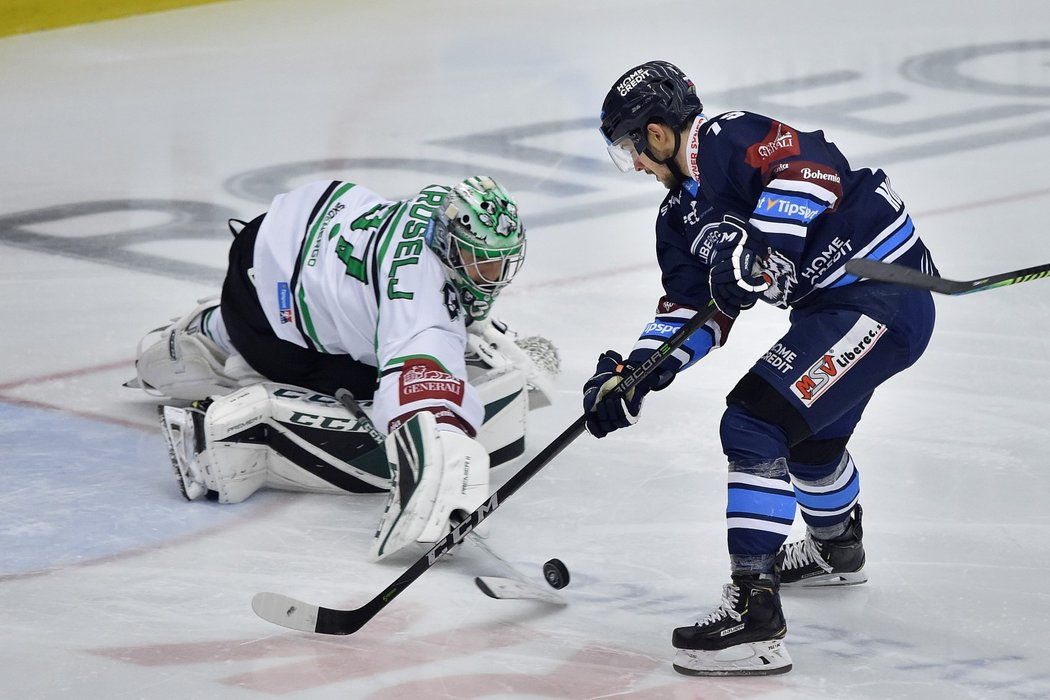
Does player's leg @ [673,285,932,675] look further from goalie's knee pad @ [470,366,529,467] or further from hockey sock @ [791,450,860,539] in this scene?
goalie's knee pad @ [470,366,529,467]

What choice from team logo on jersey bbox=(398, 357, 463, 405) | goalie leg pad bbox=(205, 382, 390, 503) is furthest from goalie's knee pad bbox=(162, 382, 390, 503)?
team logo on jersey bbox=(398, 357, 463, 405)

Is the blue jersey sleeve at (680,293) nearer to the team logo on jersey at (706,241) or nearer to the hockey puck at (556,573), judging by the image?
the team logo on jersey at (706,241)

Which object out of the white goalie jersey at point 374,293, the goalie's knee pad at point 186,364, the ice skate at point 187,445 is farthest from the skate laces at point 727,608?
the goalie's knee pad at point 186,364

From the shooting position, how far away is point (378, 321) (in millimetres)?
3488

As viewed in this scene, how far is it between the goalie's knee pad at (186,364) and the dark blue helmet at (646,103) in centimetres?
146

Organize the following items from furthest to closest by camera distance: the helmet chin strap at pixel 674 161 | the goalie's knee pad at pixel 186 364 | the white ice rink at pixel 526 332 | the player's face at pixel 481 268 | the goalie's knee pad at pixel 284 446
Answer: the goalie's knee pad at pixel 186 364 < the goalie's knee pad at pixel 284 446 < the player's face at pixel 481 268 < the helmet chin strap at pixel 674 161 < the white ice rink at pixel 526 332

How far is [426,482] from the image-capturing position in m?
3.15

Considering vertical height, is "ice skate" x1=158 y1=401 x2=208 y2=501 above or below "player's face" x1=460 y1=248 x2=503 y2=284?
below

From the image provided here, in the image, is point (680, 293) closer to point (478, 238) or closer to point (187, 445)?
point (478, 238)

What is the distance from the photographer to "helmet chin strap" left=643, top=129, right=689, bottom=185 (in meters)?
2.97

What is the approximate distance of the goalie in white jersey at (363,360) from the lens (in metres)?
3.25

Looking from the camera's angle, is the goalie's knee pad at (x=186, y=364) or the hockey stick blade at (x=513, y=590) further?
the goalie's knee pad at (x=186, y=364)

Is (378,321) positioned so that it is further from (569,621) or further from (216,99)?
(216,99)

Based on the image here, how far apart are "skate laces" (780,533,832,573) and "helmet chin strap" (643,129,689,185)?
755 mm
